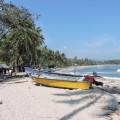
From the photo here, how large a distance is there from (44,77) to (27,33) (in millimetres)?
20080

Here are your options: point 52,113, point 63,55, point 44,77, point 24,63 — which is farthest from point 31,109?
point 63,55

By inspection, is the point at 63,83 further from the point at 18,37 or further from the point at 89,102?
the point at 18,37

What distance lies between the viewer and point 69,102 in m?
18.5

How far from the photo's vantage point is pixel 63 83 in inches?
997

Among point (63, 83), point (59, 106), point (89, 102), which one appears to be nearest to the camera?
point (59, 106)

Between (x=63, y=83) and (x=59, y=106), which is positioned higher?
(x=63, y=83)

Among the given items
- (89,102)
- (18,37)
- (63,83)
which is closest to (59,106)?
(89,102)

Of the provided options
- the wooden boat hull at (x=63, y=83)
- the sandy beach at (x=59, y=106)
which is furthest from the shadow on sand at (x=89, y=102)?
the wooden boat hull at (x=63, y=83)

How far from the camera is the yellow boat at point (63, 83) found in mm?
24438

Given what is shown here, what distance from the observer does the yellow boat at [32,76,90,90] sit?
24.4 meters

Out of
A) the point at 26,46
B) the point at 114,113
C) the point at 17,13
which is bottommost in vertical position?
the point at 114,113

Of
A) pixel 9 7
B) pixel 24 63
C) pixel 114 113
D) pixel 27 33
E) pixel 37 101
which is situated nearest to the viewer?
pixel 114 113

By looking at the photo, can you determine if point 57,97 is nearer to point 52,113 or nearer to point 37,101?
point 37,101

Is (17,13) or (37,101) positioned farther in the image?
(17,13)
